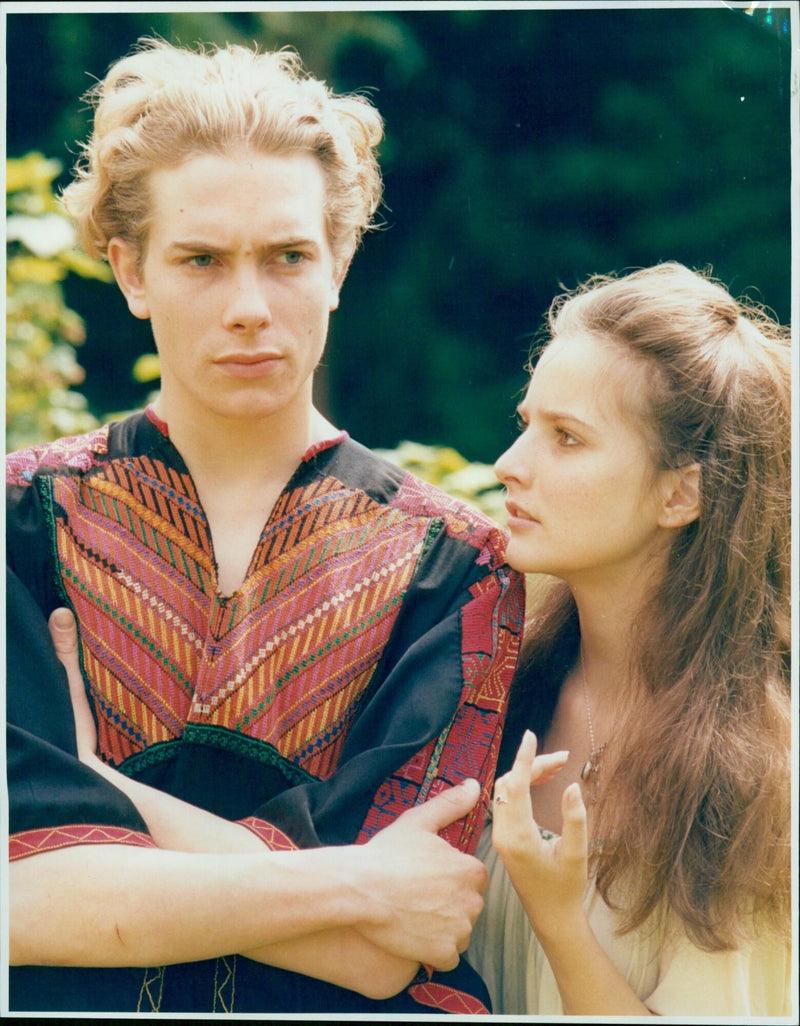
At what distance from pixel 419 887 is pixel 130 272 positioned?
49.8 inches

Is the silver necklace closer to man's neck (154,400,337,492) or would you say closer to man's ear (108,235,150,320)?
man's neck (154,400,337,492)

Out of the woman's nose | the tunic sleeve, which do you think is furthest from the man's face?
the tunic sleeve

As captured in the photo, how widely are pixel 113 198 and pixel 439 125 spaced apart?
2.22ft

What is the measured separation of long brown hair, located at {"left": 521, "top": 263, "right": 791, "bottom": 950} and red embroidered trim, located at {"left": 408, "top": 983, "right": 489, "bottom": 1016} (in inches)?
13.1

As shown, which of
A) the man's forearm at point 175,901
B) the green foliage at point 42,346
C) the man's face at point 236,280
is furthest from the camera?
the green foliage at point 42,346

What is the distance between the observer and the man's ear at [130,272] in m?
2.62

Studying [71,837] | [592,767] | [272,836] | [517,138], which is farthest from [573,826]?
[517,138]

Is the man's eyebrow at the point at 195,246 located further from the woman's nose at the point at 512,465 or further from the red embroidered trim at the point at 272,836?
the red embroidered trim at the point at 272,836

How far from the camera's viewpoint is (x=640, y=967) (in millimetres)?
2584

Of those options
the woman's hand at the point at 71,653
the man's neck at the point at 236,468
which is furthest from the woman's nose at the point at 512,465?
the woman's hand at the point at 71,653

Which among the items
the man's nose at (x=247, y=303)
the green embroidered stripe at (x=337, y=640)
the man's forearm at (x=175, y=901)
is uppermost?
the man's nose at (x=247, y=303)

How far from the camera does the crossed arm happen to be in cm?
241

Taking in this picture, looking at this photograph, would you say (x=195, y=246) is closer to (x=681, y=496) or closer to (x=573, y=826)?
(x=681, y=496)

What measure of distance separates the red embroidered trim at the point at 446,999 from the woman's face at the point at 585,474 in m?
0.80
